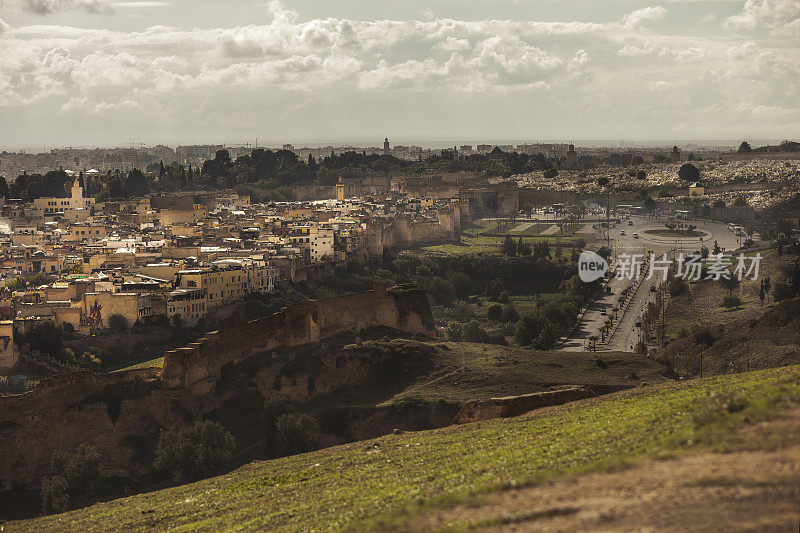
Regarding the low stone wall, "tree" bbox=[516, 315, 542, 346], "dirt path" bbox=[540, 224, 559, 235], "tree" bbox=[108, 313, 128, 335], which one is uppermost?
the low stone wall

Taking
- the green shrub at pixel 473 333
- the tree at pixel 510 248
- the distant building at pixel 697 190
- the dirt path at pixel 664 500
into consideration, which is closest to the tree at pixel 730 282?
the green shrub at pixel 473 333

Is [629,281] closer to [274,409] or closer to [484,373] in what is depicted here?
[484,373]

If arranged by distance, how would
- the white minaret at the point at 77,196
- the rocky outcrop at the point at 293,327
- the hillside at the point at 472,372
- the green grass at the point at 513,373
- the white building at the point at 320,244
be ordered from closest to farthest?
the green grass at the point at 513,373 < the hillside at the point at 472,372 < the rocky outcrop at the point at 293,327 < the white building at the point at 320,244 < the white minaret at the point at 77,196

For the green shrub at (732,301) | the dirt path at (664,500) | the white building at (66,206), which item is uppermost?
the dirt path at (664,500)

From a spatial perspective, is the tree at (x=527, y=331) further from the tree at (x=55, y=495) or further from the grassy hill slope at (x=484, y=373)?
the tree at (x=55, y=495)

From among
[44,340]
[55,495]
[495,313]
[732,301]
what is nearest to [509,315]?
[495,313]

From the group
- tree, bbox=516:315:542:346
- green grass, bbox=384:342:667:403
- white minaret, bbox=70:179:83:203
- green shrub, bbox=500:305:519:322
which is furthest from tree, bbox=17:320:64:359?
white minaret, bbox=70:179:83:203

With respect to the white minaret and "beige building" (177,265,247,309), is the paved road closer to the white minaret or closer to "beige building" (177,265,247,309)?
"beige building" (177,265,247,309)
